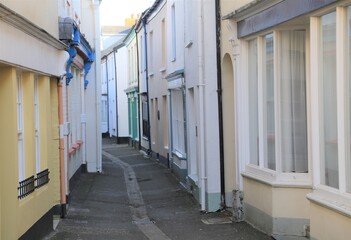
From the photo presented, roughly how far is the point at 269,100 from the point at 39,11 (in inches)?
145

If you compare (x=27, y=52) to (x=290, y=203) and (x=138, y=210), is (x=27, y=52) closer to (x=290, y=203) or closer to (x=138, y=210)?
(x=290, y=203)

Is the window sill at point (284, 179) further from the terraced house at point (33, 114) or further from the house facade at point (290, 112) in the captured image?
the terraced house at point (33, 114)

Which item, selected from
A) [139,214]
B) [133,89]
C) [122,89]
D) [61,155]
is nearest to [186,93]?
[139,214]

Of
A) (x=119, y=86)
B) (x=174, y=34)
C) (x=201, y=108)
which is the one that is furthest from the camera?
(x=119, y=86)

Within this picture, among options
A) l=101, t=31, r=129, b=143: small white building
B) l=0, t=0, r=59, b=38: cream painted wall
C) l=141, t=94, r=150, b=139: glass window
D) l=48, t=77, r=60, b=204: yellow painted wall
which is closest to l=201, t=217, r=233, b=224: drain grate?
l=48, t=77, r=60, b=204: yellow painted wall

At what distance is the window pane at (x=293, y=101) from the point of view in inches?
325

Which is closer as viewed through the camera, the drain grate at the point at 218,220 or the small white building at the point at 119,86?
the drain grate at the point at 218,220

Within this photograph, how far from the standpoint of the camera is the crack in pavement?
385 inches

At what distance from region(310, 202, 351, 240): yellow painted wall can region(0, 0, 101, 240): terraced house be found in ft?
11.7

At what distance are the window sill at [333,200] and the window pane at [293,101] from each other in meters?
1.30

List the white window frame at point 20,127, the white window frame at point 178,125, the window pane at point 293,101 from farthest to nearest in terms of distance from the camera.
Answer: the white window frame at point 178,125 < the window pane at point 293,101 < the white window frame at point 20,127

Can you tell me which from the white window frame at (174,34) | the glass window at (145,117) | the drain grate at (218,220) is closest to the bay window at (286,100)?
the drain grate at (218,220)

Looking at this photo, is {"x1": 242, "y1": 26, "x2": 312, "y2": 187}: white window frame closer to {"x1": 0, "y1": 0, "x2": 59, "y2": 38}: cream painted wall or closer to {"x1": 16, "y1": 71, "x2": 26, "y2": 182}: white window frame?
{"x1": 0, "y1": 0, "x2": 59, "y2": 38}: cream painted wall

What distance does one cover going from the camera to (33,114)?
27.2ft
